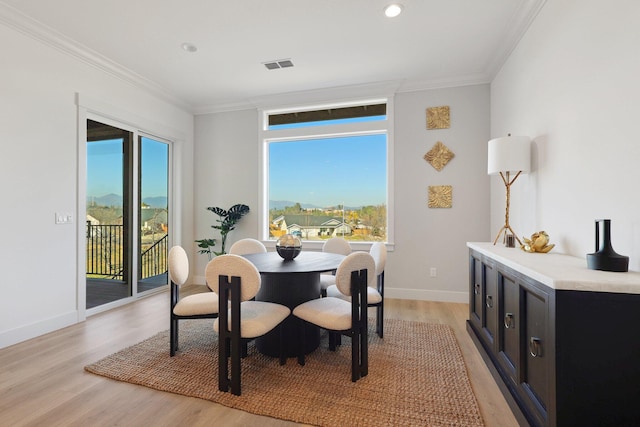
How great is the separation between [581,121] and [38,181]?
175 inches

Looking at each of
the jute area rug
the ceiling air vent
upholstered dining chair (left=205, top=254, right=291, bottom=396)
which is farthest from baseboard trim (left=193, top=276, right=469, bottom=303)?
the ceiling air vent

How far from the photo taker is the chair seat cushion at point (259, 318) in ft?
6.60

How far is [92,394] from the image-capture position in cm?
201

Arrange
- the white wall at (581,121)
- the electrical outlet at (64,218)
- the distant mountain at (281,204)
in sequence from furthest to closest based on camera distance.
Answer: the distant mountain at (281,204)
the electrical outlet at (64,218)
the white wall at (581,121)

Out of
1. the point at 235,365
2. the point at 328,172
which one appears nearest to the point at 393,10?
the point at 328,172

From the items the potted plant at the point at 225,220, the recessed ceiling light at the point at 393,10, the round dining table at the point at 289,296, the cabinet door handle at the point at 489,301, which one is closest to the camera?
the cabinet door handle at the point at 489,301

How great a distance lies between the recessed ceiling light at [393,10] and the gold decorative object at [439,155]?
73.0 inches

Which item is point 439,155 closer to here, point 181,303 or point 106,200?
point 181,303

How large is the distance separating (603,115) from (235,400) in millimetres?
2698

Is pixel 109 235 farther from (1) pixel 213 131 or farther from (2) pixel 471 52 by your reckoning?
(2) pixel 471 52

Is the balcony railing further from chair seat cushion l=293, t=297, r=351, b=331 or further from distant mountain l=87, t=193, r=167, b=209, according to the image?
chair seat cushion l=293, t=297, r=351, b=331

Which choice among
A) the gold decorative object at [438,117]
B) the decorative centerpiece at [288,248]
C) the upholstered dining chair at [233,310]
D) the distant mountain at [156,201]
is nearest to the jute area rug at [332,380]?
the upholstered dining chair at [233,310]

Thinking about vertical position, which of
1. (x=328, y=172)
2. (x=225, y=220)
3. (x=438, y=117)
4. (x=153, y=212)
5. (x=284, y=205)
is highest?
(x=438, y=117)

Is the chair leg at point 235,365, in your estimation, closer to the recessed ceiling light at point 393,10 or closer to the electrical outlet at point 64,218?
the electrical outlet at point 64,218
